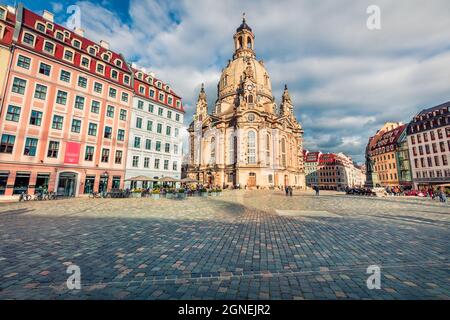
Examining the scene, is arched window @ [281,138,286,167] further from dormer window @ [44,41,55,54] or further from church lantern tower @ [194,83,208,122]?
dormer window @ [44,41,55,54]

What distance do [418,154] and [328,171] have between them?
154 feet

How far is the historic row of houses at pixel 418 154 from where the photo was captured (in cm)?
4262

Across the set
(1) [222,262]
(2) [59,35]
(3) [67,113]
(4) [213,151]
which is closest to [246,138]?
(4) [213,151]

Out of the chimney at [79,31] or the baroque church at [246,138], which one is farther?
the baroque church at [246,138]

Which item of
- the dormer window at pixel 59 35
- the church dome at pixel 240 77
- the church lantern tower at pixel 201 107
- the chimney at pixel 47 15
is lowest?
the dormer window at pixel 59 35

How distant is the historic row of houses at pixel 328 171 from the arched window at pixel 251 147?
175 ft

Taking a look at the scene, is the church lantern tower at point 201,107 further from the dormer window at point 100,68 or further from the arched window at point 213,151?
the dormer window at point 100,68

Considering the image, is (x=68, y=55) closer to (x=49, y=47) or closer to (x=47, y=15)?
(x=49, y=47)

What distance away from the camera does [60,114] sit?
944 inches

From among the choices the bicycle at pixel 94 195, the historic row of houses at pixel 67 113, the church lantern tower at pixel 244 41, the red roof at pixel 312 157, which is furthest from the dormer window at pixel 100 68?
the red roof at pixel 312 157

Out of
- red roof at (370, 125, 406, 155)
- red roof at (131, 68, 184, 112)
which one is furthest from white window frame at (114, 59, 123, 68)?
red roof at (370, 125, 406, 155)

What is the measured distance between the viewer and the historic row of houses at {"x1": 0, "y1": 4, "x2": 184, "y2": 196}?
2084 cm

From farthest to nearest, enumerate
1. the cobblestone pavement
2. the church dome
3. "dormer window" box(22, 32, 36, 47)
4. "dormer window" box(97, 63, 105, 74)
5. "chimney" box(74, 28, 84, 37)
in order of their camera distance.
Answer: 1. the church dome
2. "chimney" box(74, 28, 84, 37)
3. "dormer window" box(97, 63, 105, 74)
4. "dormer window" box(22, 32, 36, 47)
5. the cobblestone pavement
